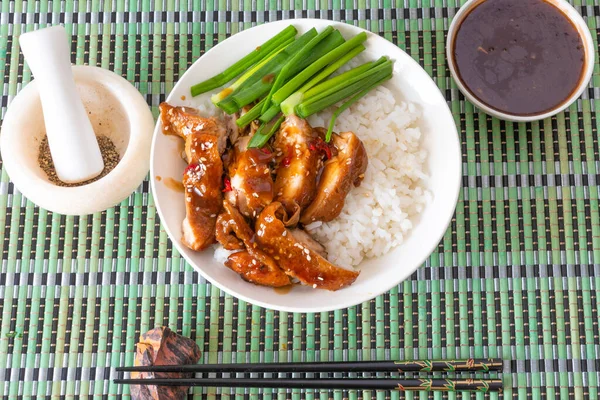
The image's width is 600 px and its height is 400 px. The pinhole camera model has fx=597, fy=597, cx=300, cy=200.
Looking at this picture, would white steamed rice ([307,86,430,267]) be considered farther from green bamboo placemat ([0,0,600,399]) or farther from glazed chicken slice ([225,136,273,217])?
green bamboo placemat ([0,0,600,399])

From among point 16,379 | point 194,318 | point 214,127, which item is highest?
point 214,127

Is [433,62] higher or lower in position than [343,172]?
higher

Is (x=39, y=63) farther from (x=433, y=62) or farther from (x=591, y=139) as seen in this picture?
(x=591, y=139)

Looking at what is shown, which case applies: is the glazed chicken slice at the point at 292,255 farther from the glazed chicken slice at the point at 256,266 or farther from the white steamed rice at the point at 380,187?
the white steamed rice at the point at 380,187

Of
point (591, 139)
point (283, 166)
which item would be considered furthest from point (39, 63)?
point (591, 139)

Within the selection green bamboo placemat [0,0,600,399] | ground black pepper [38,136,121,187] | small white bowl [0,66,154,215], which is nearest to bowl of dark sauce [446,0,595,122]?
green bamboo placemat [0,0,600,399]

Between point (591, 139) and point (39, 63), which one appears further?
point (591, 139)
